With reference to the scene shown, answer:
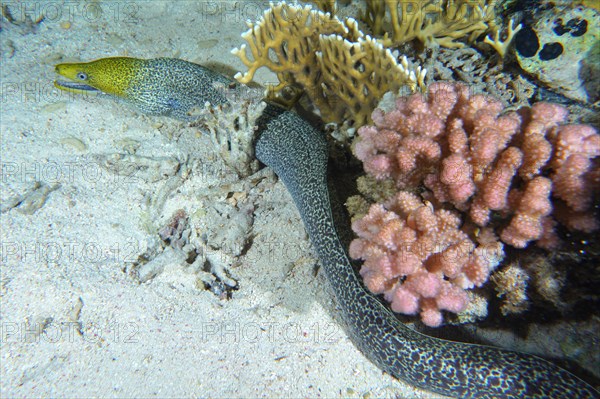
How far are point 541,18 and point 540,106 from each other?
4.90 ft

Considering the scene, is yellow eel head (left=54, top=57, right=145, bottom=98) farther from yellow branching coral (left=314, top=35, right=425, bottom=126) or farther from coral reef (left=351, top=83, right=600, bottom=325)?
coral reef (left=351, top=83, right=600, bottom=325)

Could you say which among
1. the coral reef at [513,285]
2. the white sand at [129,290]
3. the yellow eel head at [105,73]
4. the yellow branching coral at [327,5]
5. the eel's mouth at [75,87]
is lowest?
the white sand at [129,290]

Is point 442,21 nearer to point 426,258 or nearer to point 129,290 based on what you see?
point 426,258

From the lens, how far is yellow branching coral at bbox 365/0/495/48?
3.37 m

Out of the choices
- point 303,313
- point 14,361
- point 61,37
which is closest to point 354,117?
point 303,313

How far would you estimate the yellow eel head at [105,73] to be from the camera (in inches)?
157

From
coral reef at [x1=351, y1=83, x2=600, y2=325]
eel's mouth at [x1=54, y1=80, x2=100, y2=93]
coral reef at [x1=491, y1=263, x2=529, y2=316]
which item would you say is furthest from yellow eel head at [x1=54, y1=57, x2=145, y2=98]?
coral reef at [x1=491, y1=263, x2=529, y2=316]

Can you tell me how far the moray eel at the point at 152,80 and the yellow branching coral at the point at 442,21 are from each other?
80.5 inches

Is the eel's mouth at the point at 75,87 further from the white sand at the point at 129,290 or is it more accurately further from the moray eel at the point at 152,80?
the white sand at the point at 129,290

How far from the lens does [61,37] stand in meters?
5.11

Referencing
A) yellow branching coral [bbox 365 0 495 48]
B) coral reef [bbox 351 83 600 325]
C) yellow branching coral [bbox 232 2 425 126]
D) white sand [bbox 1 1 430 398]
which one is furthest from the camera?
yellow branching coral [bbox 365 0 495 48]

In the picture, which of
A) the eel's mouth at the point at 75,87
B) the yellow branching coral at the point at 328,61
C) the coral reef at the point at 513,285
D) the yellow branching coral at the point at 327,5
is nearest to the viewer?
the coral reef at the point at 513,285

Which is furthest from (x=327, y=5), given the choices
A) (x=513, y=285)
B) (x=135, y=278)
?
(x=135, y=278)

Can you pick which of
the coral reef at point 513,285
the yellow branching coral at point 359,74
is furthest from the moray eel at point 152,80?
the coral reef at point 513,285
